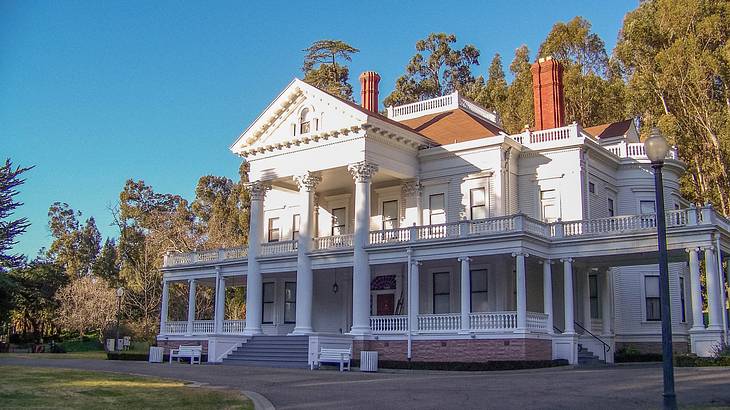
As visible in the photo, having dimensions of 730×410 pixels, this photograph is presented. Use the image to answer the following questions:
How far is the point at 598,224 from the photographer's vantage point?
31.2 meters

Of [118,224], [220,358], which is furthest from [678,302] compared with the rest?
[118,224]

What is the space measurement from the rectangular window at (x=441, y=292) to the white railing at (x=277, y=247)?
7.30 meters

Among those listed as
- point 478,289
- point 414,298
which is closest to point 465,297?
point 414,298

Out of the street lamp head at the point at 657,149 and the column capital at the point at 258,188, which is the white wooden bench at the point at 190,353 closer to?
the column capital at the point at 258,188

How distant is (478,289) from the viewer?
33.5 meters

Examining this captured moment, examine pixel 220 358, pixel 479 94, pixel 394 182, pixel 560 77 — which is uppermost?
pixel 479 94

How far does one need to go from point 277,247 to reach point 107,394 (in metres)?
21.8

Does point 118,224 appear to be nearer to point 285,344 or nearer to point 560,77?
point 285,344

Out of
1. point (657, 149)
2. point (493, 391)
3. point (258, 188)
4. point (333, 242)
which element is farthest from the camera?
point (258, 188)

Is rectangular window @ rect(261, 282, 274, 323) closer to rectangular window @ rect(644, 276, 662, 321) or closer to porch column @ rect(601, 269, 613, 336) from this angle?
porch column @ rect(601, 269, 613, 336)

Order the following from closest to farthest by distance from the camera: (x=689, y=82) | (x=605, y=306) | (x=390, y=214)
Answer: (x=605, y=306)
(x=390, y=214)
(x=689, y=82)

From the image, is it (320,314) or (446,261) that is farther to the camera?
(320,314)

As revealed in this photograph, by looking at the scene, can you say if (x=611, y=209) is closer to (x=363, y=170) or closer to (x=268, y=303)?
(x=363, y=170)

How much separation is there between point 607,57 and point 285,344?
130 ft
